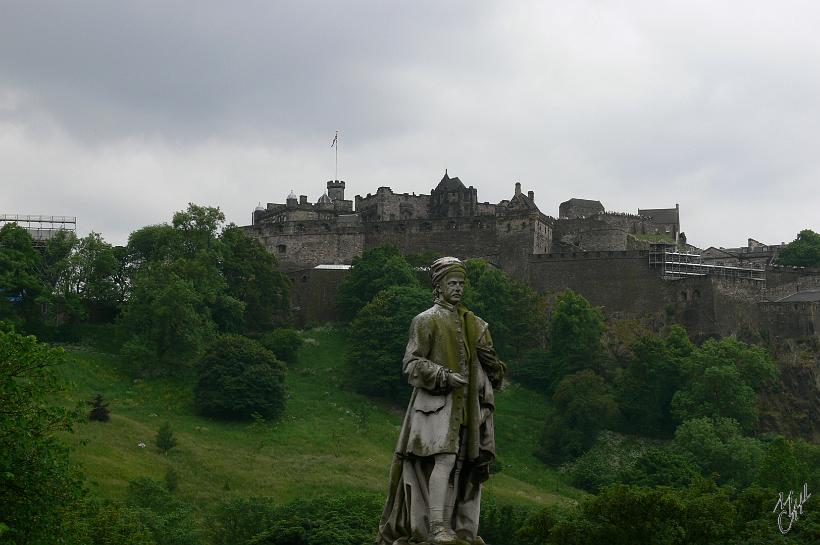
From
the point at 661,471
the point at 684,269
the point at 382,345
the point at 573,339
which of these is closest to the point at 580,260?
the point at 684,269

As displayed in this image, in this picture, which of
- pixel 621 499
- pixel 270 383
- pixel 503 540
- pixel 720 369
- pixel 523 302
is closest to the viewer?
pixel 621 499

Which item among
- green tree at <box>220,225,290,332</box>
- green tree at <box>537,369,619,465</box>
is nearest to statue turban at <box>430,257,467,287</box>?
green tree at <box>537,369,619,465</box>

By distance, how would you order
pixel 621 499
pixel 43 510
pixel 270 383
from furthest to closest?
pixel 270 383 < pixel 621 499 < pixel 43 510

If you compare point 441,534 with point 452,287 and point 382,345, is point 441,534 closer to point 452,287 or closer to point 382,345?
point 452,287

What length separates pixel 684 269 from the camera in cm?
9625

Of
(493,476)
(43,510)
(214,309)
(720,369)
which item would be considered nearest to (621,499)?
(43,510)

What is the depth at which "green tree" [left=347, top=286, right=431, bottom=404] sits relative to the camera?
7750cm

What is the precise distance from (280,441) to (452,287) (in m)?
52.3

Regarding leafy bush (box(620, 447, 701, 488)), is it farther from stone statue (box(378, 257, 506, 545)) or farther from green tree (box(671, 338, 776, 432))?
stone statue (box(378, 257, 506, 545))

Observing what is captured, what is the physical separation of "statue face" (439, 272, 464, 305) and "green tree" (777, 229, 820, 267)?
97936 millimetres

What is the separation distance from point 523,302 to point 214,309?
19227 mm

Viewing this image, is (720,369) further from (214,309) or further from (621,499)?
(621,499)

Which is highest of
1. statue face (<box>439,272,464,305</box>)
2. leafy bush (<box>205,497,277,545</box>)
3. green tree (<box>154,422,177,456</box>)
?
statue face (<box>439,272,464,305</box>)

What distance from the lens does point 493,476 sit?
66500mm
